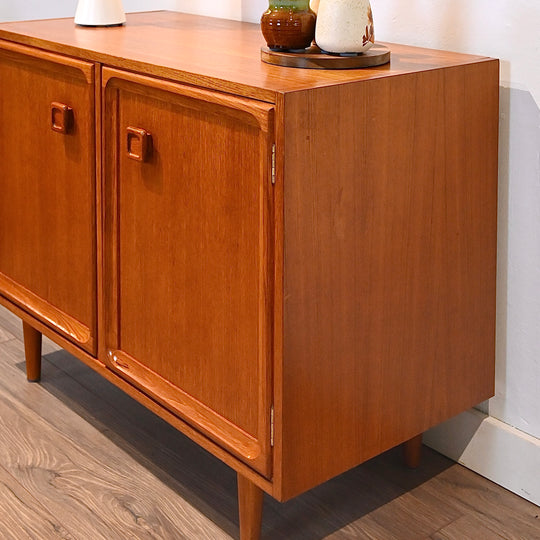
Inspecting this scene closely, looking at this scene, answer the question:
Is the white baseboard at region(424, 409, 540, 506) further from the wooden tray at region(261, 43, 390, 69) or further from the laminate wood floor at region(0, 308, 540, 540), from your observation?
the wooden tray at region(261, 43, 390, 69)

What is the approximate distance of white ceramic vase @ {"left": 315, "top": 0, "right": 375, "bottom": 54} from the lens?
1.38 meters

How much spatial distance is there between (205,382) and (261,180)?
1.26 feet

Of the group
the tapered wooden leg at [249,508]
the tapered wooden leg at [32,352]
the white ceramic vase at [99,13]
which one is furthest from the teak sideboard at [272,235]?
the tapered wooden leg at [32,352]

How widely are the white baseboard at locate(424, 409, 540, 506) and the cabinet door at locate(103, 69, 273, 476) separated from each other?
54 cm

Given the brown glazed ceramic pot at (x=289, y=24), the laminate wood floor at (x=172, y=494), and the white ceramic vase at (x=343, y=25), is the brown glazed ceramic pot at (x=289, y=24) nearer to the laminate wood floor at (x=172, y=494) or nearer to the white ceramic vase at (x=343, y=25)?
the white ceramic vase at (x=343, y=25)

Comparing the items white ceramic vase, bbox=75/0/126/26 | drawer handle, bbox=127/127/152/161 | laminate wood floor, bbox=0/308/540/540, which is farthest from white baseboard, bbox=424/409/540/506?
white ceramic vase, bbox=75/0/126/26

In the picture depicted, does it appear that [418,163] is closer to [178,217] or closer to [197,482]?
[178,217]

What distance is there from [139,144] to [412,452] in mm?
794

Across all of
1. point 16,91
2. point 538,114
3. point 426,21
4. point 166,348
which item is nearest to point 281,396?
point 166,348

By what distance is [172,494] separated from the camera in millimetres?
1705

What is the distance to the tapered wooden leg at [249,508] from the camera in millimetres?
1467

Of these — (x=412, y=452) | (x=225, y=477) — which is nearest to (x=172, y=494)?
(x=225, y=477)

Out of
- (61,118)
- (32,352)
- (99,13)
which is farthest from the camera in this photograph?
(32,352)

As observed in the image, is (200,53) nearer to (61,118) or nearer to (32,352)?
(61,118)
